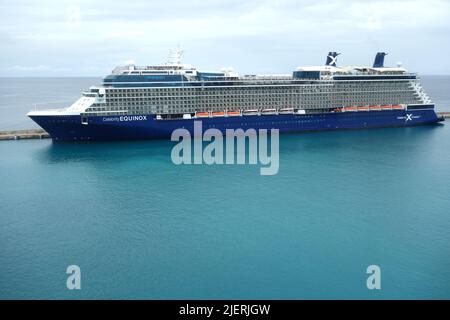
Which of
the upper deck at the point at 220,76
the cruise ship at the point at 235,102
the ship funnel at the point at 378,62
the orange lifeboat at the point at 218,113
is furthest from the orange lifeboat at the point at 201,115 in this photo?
the ship funnel at the point at 378,62

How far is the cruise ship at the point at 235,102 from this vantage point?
126 feet

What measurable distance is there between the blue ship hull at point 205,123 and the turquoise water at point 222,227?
4.57m

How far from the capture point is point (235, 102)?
142 feet

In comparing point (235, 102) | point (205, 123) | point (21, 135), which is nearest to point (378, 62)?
point (235, 102)

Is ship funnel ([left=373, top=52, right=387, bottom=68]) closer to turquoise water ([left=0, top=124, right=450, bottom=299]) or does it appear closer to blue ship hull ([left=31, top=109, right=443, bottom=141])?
blue ship hull ([left=31, top=109, right=443, bottom=141])

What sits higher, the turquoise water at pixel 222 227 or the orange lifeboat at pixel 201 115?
the orange lifeboat at pixel 201 115

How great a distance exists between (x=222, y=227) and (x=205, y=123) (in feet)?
73.6

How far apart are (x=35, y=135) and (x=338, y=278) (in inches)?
1416

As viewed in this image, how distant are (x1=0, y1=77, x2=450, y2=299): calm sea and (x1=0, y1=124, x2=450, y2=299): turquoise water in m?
0.07

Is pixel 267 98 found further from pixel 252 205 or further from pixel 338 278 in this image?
pixel 338 278

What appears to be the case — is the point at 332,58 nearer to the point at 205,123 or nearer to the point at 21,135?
the point at 205,123

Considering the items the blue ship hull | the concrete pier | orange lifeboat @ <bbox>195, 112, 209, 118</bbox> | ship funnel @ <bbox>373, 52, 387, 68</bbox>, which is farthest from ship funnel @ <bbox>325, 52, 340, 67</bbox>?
the concrete pier

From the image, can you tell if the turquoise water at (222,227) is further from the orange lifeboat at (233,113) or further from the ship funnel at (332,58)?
the ship funnel at (332,58)

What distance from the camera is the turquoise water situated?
1557 centimetres
